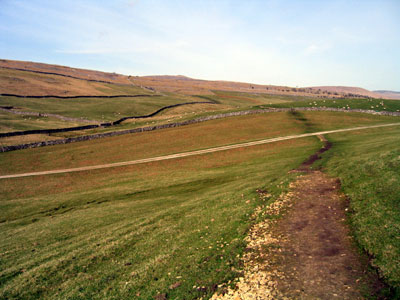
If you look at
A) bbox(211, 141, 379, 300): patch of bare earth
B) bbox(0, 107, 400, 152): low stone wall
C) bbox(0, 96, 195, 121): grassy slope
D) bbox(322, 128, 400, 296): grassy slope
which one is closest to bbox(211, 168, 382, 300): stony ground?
bbox(211, 141, 379, 300): patch of bare earth

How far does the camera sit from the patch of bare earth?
11391 mm

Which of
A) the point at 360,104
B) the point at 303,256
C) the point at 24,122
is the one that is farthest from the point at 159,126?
the point at 303,256

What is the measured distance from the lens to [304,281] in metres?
11.9

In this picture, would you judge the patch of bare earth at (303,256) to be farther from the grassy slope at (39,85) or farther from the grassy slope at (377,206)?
the grassy slope at (39,85)

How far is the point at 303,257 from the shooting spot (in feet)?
45.3

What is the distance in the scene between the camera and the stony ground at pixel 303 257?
37.4 ft

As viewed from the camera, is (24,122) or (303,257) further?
(24,122)

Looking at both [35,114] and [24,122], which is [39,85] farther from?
[24,122]

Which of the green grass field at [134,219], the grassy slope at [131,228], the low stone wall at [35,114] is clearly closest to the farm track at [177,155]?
the green grass field at [134,219]

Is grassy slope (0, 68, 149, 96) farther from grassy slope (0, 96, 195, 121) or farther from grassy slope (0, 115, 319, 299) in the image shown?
grassy slope (0, 115, 319, 299)

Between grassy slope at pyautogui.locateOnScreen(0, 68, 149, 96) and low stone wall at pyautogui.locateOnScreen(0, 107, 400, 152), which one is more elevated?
grassy slope at pyautogui.locateOnScreen(0, 68, 149, 96)

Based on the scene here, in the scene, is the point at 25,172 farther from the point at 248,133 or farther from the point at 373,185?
the point at 373,185

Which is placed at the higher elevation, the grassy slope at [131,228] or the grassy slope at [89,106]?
the grassy slope at [89,106]

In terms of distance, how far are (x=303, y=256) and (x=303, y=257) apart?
86mm
